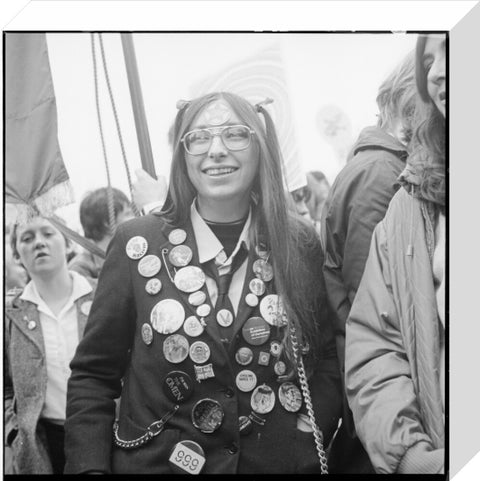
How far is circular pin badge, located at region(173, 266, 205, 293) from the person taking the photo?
3236mm

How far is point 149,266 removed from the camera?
10.7ft

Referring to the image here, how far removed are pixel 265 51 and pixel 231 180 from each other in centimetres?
55

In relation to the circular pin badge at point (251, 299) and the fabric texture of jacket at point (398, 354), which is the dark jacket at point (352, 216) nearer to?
the fabric texture of jacket at point (398, 354)

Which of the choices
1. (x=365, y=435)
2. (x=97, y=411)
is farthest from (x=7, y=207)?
(x=365, y=435)

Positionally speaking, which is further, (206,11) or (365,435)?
(206,11)

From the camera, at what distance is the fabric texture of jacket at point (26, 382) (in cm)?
323

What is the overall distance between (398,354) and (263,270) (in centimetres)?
62

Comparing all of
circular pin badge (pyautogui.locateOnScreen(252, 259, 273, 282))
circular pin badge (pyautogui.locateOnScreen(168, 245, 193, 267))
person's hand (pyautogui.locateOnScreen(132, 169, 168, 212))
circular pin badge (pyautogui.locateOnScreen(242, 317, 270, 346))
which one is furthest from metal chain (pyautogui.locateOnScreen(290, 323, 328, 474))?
person's hand (pyautogui.locateOnScreen(132, 169, 168, 212))

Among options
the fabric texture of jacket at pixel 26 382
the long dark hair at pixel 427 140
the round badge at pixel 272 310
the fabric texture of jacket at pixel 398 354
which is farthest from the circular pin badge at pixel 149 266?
the long dark hair at pixel 427 140

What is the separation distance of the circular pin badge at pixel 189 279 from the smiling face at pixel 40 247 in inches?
18.6

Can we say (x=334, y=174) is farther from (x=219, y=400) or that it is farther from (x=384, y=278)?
(x=219, y=400)

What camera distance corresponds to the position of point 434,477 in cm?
318

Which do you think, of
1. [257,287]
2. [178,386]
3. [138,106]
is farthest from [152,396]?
[138,106]

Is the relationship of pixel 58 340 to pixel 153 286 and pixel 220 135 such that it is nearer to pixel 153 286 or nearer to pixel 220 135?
pixel 153 286
